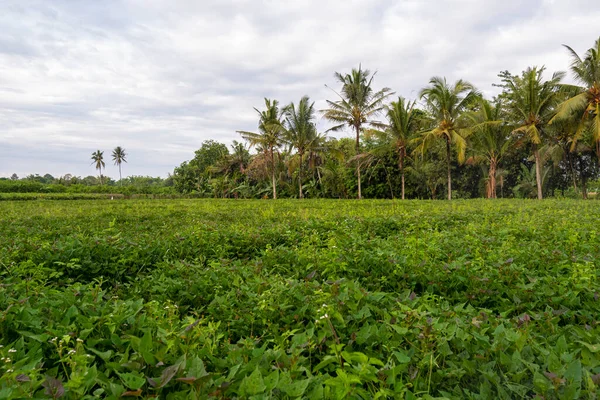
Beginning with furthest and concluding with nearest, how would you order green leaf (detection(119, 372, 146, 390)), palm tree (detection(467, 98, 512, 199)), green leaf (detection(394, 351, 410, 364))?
palm tree (detection(467, 98, 512, 199))
green leaf (detection(394, 351, 410, 364))
green leaf (detection(119, 372, 146, 390))

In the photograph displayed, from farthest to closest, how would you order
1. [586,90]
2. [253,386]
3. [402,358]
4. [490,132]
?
[490,132] < [586,90] < [402,358] < [253,386]

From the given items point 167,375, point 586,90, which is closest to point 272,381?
point 167,375

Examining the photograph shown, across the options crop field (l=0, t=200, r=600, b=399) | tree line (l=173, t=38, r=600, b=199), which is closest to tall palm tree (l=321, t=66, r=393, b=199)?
tree line (l=173, t=38, r=600, b=199)

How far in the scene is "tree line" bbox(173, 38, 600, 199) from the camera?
1866 cm

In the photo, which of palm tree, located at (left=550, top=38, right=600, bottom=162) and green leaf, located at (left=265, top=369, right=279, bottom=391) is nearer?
green leaf, located at (left=265, top=369, right=279, bottom=391)

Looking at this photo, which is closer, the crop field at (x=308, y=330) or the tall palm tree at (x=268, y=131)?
the crop field at (x=308, y=330)

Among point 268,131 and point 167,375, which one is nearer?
point 167,375

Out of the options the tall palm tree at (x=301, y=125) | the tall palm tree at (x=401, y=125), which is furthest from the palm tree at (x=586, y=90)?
the tall palm tree at (x=301, y=125)

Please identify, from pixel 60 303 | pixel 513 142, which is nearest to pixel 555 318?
pixel 60 303

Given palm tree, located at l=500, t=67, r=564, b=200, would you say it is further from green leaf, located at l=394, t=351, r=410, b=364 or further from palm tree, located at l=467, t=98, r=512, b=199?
green leaf, located at l=394, t=351, r=410, b=364

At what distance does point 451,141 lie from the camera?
2162 centimetres

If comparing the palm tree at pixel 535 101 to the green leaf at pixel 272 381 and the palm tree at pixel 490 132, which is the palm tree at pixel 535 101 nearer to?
the palm tree at pixel 490 132

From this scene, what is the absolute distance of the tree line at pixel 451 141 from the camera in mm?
18656

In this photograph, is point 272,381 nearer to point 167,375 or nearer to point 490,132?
point 167,375
